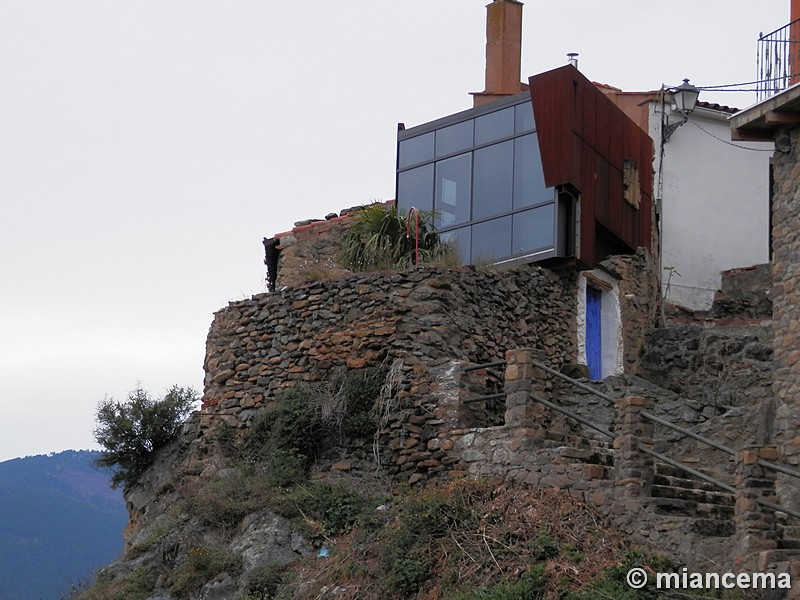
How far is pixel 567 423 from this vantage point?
18.4 meters

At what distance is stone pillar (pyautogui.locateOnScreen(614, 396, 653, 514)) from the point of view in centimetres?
1465

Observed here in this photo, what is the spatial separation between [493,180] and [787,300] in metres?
6.15

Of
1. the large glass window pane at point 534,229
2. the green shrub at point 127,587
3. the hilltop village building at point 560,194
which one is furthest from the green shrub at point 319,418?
the large glass window pane at point 534,229

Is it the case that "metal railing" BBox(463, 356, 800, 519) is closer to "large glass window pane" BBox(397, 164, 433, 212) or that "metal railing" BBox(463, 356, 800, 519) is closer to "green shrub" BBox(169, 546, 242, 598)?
"green shrub" BBox(169, 546, 242, 598)

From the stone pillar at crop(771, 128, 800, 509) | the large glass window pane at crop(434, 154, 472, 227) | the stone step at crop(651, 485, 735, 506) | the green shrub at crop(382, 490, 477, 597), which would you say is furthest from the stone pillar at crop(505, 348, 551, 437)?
the large glass window pane at crop(434, 154, 472, 227)

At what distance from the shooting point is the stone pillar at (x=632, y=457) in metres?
14.6

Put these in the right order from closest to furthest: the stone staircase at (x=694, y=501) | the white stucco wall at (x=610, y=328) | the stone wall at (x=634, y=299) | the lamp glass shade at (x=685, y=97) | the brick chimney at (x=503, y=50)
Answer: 1. the stone staircase at (x=694, y=501)
2. the white stucco wall at (x=610, y=328)
3. the stone wall at (x=634, y=299)
4. the brick chimney at (x=503, y=50)
5. the lamp glass shade at (x=685, y=97)

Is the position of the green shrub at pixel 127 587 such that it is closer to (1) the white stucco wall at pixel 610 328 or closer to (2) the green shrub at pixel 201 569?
(2) the green shrub at pixel 201 569

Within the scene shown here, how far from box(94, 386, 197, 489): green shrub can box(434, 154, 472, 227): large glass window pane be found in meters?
5.31

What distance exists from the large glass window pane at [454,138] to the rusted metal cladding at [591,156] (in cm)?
132

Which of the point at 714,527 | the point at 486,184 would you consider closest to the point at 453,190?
the point at 486,184

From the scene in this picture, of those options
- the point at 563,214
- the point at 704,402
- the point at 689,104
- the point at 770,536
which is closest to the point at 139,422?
the point at 563,214

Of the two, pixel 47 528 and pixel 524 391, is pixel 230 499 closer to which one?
pixel 524 391

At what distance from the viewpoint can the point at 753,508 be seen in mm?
13438
